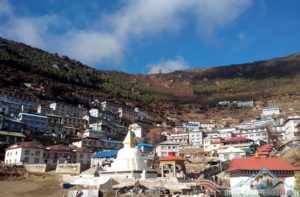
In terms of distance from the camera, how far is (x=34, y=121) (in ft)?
259

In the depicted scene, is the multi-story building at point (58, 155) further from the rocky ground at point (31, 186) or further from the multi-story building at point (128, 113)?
the multi-story building at point (128, 113)

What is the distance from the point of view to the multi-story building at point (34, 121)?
77.0m

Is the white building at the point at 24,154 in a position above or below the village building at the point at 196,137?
below

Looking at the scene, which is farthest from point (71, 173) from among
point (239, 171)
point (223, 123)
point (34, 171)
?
point (223, 123)

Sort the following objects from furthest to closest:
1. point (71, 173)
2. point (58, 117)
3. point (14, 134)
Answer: point (58, 117) < point (14, 134) < point (71, 173)

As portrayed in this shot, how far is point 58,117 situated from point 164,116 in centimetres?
5968

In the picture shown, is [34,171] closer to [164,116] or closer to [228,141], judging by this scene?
[228,141]

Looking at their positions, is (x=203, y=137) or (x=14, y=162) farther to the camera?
(x=203, y=137)

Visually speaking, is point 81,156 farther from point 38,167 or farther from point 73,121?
point 73,121

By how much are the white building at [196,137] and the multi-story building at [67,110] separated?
35924 mm

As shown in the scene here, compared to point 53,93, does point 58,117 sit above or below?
below

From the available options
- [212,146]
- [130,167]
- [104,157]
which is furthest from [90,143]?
[130,167]

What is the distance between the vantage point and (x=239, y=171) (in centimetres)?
3791

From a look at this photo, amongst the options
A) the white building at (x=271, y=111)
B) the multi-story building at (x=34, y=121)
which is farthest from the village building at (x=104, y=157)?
the white building at (x=271, y=111)
